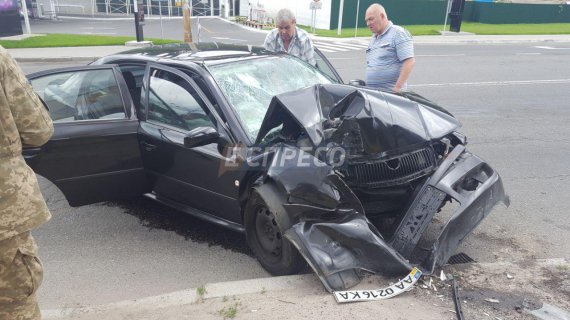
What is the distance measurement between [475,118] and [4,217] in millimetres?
7409

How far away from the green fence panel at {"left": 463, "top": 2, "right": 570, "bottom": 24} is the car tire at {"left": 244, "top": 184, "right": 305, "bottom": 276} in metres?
34.7

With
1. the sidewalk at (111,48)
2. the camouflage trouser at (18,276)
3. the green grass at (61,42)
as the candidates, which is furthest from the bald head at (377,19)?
the green grass at (61,42)

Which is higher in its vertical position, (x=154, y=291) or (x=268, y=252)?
(x=268, y=252)

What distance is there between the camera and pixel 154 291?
10.7 ft

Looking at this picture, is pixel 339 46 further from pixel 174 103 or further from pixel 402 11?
pixel 174 103

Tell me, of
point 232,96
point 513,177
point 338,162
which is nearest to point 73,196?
point 232,96

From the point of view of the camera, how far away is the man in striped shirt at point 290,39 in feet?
17.6

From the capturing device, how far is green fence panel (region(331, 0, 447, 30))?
29742 mm

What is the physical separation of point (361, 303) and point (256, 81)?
6.66 feet

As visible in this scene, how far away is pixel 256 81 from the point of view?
394cm

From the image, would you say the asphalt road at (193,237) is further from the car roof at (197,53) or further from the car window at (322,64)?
the car window at (322,64)

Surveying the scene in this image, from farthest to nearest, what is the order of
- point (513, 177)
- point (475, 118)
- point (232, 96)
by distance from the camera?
point (475, 118), point (513, 177), point (232, 96)

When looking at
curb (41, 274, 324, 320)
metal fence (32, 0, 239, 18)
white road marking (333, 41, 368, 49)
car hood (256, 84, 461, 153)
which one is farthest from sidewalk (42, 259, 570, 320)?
metal fence (32, 0, 239, 18)

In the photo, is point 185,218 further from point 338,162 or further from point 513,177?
point 513,177
